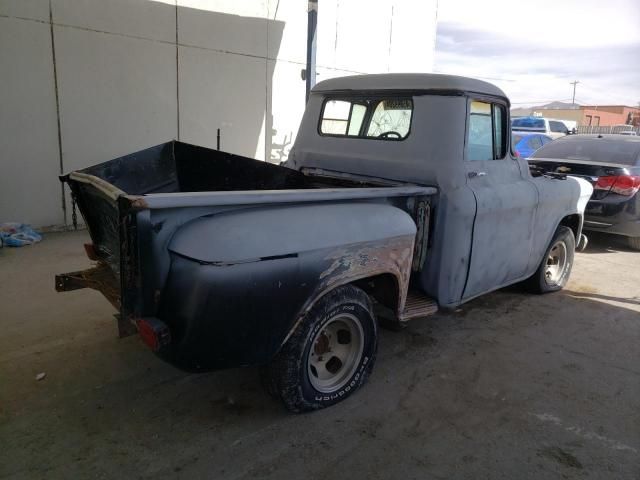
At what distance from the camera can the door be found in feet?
12.5

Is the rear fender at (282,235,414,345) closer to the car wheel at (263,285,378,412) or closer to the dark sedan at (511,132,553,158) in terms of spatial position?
the car wheel at (263,285,378,412)

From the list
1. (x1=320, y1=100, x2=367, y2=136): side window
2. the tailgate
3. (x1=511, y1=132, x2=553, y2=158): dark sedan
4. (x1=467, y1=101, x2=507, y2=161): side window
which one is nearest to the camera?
the tailgate

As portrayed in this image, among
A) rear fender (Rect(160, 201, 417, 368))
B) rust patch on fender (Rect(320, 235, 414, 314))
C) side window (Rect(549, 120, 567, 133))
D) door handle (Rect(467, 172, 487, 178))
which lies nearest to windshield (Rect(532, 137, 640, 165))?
door handle (Rect(467, 172, 487, 178))

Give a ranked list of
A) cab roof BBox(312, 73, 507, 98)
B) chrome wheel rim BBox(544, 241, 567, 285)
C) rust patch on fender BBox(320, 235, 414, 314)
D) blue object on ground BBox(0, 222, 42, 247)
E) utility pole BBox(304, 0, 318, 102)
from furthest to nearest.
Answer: utility pole BBox(304, 0, 318, 102) < blue object on ground BBox(0, 222, 42, 247) < chrome wheel rim BBox(544, 241, 567, 285) < cab roof BBox(312, 73, 507, 98) < rust patch on fender BBox(320, 235, 414, 314)

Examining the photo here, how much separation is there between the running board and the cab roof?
1.54 metres

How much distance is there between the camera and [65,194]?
7.40m

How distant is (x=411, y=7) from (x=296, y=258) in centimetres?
1086

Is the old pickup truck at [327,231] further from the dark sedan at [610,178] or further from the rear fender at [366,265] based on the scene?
the dark sedan at [610,178]

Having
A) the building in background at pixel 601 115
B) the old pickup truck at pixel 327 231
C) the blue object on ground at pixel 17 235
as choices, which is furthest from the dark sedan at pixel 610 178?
the building in background at pixel 601 115

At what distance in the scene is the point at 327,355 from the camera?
3180 millimetres

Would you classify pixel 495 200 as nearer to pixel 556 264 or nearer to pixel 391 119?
pixel 391 119

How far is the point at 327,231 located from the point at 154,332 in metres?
1.02

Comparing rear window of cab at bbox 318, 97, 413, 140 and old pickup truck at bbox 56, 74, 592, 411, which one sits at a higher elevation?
rear window of cab at bbox 318, 97, 413, 140

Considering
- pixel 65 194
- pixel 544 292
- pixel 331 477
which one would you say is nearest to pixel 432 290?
pixel 331 477
